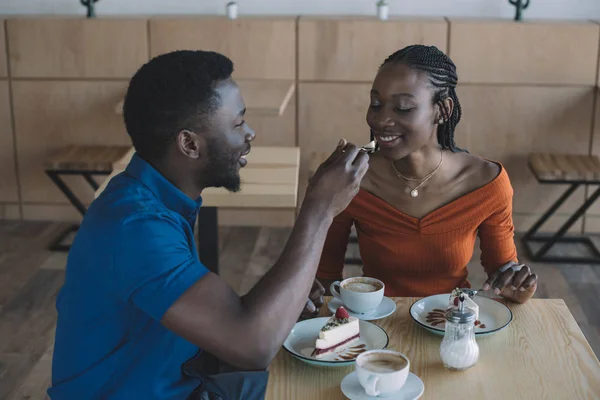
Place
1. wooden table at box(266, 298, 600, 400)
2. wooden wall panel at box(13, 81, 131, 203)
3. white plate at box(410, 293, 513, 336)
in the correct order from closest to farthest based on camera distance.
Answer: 1. wooden table at box(266, 298, 600, 400)
2. white plate at box(410, 293, 513, 336)
3. wooden wall panel at box(13, 81, 131, 203)

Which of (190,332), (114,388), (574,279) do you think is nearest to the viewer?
(190,332)

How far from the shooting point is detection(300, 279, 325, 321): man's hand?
69.4 inches

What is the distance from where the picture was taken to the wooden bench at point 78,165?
13.6 ft

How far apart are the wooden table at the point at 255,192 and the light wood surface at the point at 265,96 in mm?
301

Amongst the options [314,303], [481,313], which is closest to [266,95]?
[314,303]

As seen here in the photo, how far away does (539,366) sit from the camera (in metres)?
1.54

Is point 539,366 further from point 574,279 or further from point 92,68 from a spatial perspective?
point 92,68

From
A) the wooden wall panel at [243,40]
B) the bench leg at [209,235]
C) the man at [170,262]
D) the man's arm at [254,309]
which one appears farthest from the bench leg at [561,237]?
the man's arm at [254,309]

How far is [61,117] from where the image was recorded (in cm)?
458

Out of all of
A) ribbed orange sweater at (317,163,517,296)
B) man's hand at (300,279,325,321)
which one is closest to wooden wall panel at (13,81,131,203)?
ribbed orange sweater at (317,163,517,296)

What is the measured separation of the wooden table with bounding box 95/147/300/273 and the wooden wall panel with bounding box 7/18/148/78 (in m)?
1.31

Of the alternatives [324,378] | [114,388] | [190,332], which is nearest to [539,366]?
[324,378]

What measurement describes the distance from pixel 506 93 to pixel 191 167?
3.17 metres

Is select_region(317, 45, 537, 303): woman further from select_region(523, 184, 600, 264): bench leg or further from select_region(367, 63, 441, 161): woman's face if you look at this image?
select_region(523, 184, 600, 264): bench leg
